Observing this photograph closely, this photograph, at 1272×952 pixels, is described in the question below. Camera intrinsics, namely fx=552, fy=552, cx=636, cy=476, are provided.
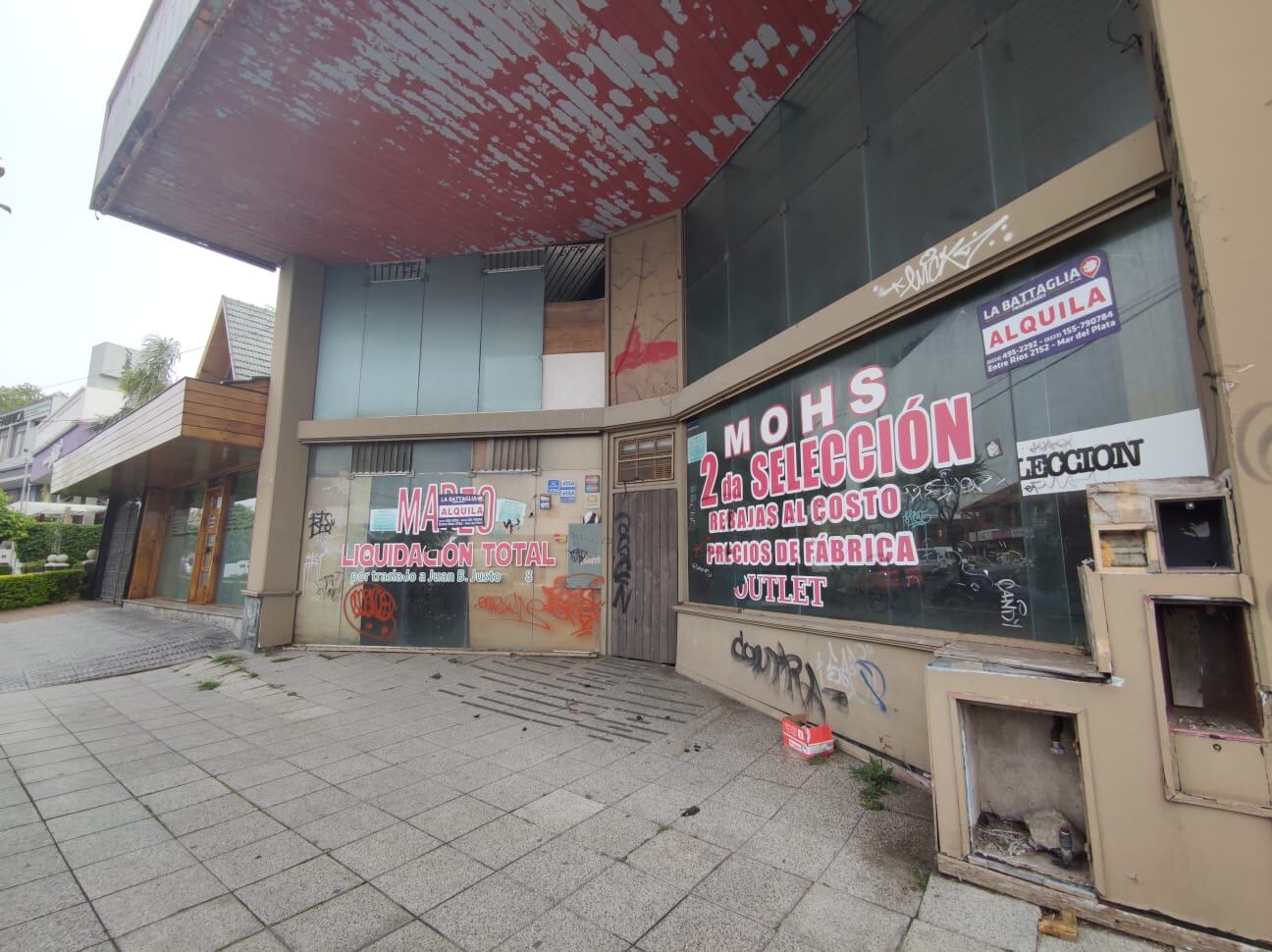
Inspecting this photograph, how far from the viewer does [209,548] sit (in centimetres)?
1241

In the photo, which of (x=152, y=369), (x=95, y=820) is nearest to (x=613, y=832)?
(x=95, y=820)

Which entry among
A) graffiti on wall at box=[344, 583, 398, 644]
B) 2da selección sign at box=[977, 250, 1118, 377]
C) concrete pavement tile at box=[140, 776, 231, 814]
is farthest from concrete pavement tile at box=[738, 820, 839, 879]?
graffiti on wall at box=[344, 583, 398, 644]

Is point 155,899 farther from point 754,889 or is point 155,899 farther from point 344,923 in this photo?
point 754,889

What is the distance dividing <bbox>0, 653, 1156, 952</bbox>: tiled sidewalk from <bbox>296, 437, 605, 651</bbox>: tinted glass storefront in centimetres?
273

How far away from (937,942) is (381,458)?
960 centimetres

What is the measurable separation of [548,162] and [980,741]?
814cm

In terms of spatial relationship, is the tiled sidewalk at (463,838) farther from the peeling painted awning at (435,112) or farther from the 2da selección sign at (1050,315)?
the peeling painted awning at (435,112)

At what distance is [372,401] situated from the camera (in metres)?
9.90

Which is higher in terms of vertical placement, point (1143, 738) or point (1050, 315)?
point (1050, 315)

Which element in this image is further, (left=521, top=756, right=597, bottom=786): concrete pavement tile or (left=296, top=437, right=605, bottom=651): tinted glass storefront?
(left=296, top=437, right=605, bottom=651): tinted glass storefront

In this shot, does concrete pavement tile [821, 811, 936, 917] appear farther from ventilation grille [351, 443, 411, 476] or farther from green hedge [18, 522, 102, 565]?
green hedge [18, 522, 102, 565]

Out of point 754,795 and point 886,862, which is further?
point 754,795

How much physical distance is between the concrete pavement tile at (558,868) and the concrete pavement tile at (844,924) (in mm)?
1029

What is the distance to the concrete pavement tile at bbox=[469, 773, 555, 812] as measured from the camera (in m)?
3.79
